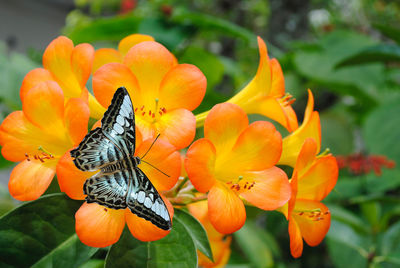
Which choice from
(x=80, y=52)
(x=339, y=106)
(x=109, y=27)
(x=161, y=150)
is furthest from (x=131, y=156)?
(x=339, y=106)

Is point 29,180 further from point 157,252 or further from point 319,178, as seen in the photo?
point 319,178

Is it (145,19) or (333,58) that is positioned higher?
(145,19)

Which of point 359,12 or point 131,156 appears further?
point 359,12

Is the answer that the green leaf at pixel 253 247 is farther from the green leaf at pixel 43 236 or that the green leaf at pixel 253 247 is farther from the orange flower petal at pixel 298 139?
the green leaf at pixel 43 236

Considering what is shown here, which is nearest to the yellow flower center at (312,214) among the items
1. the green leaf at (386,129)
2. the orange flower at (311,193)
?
the orange flower at (311,193)

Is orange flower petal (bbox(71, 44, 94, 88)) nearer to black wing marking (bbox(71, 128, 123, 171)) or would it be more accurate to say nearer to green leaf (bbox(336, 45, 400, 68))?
black wing marking (bbox(71, 128, 123, 171))

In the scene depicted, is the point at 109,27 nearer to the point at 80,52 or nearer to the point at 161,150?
the point at 80,52
